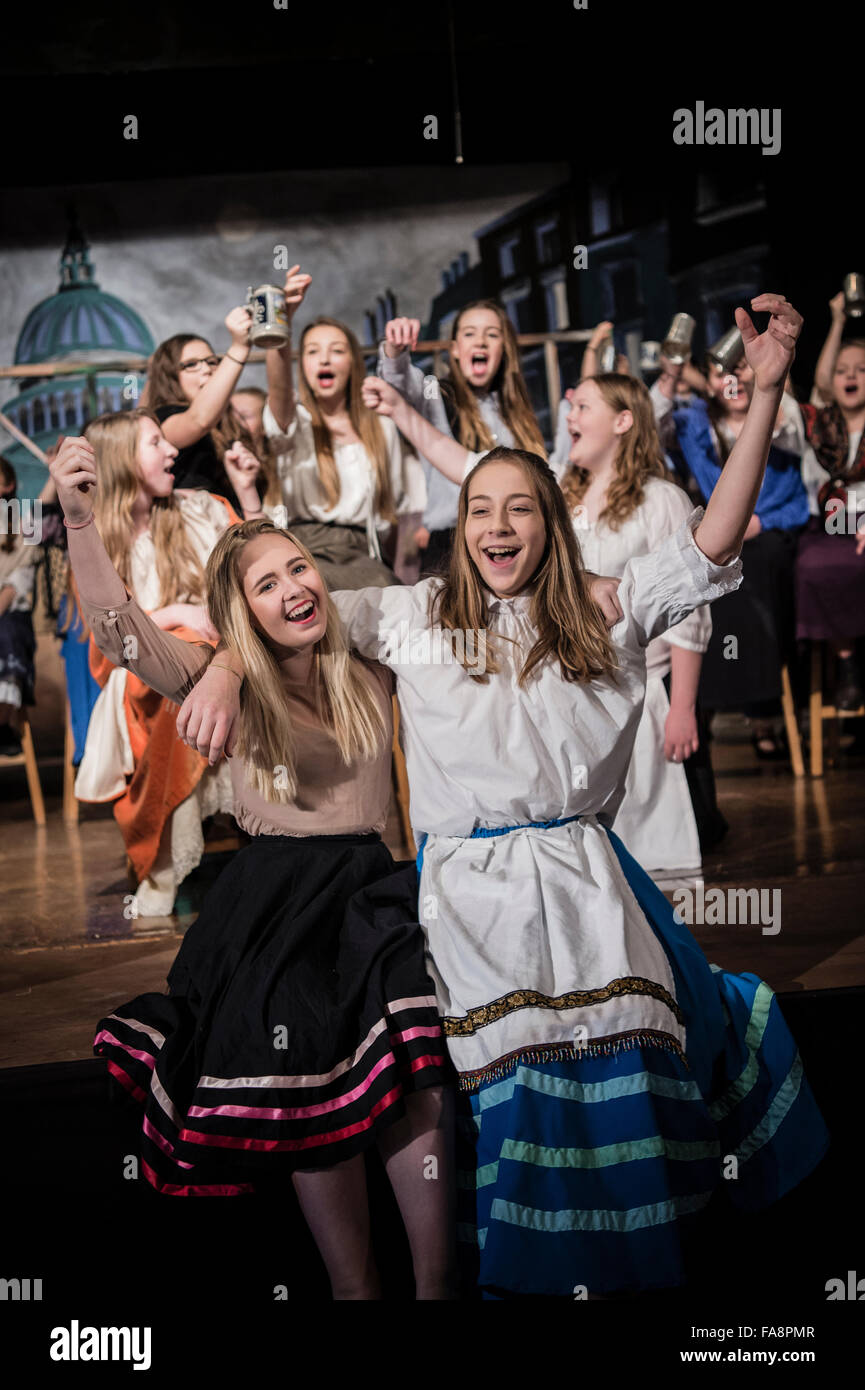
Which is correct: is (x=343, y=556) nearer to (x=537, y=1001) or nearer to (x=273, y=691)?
(x=273, y=691)

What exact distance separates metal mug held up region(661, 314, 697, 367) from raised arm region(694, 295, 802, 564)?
205cm

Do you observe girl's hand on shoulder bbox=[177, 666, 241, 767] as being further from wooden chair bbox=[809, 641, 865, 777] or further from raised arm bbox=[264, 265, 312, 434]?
wooden chair bbox=[809, 641, 865, 777]

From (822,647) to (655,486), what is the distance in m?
1.85

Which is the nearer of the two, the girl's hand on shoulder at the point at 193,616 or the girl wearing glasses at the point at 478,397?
the girl's hand on shoulder at the point at 193,616

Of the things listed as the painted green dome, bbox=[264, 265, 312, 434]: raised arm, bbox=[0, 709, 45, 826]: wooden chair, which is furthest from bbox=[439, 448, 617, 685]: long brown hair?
the painted green dome

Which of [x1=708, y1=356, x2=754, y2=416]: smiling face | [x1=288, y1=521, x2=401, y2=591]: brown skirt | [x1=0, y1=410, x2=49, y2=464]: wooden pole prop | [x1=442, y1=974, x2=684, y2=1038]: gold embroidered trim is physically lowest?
[x1=442, y1=974, x2=684, y2=1038]: gold embroidered trim

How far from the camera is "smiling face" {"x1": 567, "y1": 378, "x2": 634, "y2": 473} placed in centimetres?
321

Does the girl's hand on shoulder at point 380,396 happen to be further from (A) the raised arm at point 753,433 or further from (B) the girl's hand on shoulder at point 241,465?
(A) the raised arm at point 753,433

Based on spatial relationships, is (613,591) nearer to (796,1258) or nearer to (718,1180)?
(718,1180)

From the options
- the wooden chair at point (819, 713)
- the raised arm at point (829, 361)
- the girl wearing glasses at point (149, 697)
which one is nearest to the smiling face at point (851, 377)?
the raised arm at point (829, 361)

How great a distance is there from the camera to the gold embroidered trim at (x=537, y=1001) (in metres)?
1.82

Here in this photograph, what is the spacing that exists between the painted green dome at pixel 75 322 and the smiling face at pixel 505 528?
438 centimetres

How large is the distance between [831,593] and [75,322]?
11.8 feet

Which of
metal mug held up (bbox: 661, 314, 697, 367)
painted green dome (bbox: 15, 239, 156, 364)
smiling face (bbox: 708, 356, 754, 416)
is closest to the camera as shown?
metal mug held up (bbox: 661, 314, 697, 367)
